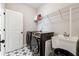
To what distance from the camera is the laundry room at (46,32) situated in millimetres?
1435

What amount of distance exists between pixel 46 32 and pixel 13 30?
4.81 feet

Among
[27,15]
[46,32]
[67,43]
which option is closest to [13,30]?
[27,15]

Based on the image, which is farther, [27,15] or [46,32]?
[27,15]

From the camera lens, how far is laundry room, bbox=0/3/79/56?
4.71ft

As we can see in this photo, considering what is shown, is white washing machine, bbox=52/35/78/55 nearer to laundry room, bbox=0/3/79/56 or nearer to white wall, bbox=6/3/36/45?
laundry room, bbox=0/3/79/56

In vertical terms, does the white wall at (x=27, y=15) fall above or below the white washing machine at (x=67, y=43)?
above

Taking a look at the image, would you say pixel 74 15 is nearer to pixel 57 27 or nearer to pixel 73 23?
pixel 73 23

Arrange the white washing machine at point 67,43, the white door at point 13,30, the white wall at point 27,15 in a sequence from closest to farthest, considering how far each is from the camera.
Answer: the white washing machine at point 67,43
the white door at point 13,30
the white wall at point 27,15

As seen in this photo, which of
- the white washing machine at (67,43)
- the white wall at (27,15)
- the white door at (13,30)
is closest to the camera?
the white washing machine at (67,43)

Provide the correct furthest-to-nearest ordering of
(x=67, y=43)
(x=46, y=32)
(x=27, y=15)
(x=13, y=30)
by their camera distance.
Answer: (x=27, y=15) < (x=13, y=30) < (x=46, y=32) < (x=67, y=43)

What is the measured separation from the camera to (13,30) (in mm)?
2906

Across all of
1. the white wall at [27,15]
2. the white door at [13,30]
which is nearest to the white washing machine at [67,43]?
the white door at [13,30]

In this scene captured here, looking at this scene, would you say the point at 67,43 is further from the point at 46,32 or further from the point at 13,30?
the point at 13,30

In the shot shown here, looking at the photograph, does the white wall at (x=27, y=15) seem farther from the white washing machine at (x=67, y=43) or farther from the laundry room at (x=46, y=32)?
the white washing machine at (x=67, y=43)
